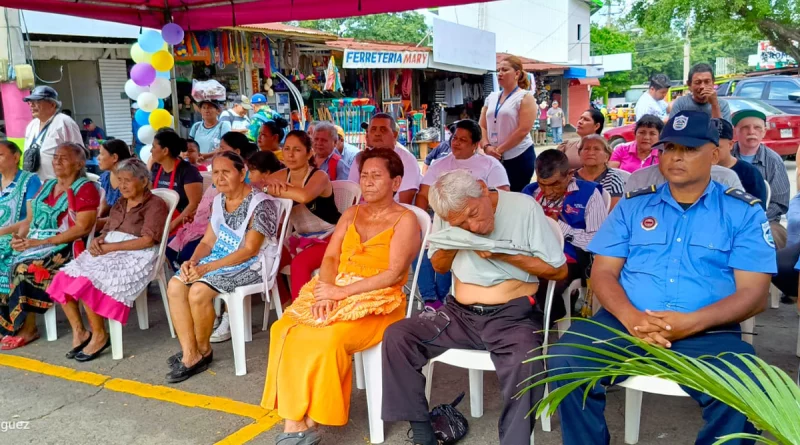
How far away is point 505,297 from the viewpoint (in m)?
2.93

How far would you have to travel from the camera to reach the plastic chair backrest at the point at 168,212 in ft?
14.2

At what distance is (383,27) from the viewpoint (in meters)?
37.1

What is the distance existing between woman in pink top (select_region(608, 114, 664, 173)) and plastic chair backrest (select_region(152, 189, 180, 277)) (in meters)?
3.39

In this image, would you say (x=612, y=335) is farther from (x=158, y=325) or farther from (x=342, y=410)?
(x=158, y=325)

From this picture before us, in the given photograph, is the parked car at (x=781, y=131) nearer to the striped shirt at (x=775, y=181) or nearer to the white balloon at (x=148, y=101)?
the striped shirt at (x=775, y=181)

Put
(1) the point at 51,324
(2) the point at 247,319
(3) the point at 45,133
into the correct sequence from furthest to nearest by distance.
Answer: (3) the point at 45,133, (1) the point at 51,324, (2) the point at 247,319

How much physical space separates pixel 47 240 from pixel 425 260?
2.54 metres

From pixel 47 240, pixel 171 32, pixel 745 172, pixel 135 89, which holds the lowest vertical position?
pixel 47 240

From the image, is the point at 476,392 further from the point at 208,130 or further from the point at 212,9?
the point at 208,130

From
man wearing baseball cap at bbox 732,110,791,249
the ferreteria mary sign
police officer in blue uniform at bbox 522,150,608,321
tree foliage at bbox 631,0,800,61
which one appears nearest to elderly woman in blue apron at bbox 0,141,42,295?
→ police officer in blue uniform at bbox 522,150,608,321

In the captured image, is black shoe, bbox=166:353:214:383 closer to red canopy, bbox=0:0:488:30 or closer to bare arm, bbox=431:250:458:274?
bare arm, bbox=431:250:458:274

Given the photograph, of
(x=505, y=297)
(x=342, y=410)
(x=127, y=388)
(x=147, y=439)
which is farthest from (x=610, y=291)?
(x=127, y=388)

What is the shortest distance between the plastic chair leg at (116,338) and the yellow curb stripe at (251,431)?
1.40 metres

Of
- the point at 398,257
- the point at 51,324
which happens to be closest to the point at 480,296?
the point at 398,257
